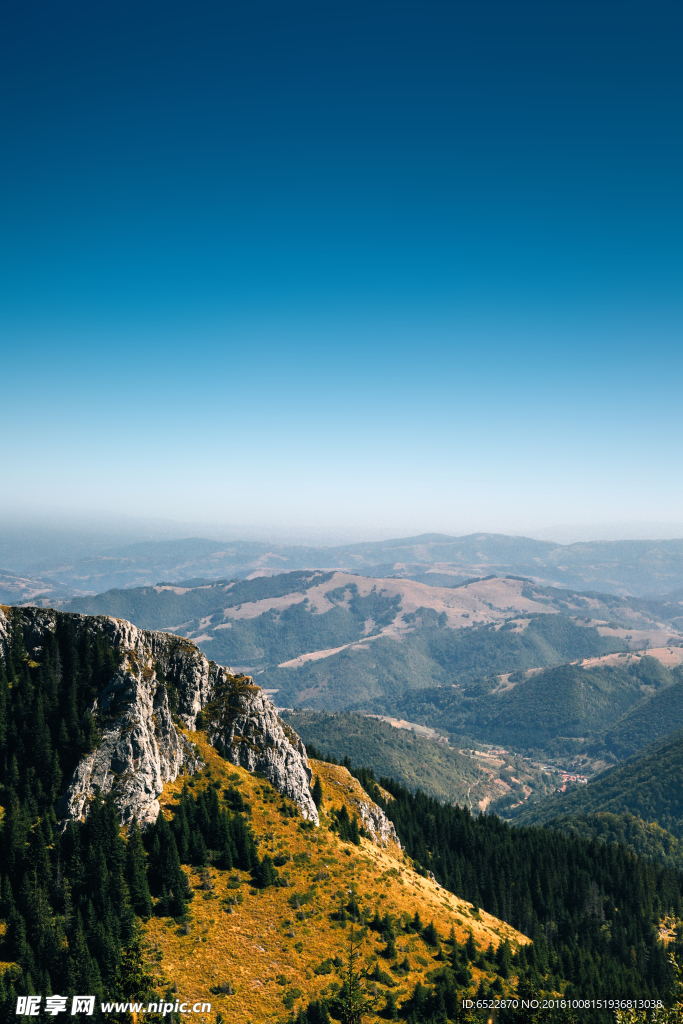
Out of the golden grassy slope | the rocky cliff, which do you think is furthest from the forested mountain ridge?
the rocky cliff

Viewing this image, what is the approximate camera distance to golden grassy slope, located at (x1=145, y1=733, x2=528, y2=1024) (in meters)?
74.8

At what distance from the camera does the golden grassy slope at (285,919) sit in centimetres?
7475

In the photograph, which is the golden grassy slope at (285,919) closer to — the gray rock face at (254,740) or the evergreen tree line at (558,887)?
the gray rock face at (254,740)

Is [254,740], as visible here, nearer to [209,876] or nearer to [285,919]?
[209,876]

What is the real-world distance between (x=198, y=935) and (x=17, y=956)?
77.6 ft

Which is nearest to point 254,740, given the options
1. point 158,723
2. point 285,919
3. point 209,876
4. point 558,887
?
point 158,723

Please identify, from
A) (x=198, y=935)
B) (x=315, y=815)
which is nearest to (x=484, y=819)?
(x=315, y=815)

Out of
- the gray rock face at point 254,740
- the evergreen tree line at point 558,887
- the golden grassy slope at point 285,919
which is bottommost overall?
the evergreen tree line at point 558,887

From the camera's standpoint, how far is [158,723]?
10362 centimetres

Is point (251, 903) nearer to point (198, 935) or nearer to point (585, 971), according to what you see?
point (198, 935)

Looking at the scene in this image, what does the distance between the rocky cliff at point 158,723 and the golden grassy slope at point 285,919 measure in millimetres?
4388

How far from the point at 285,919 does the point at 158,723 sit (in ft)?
128

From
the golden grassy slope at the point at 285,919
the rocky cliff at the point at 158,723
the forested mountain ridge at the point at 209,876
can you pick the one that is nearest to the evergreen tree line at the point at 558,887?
the forested mountain ridge at the point at 209,876

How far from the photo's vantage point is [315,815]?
395 feet
